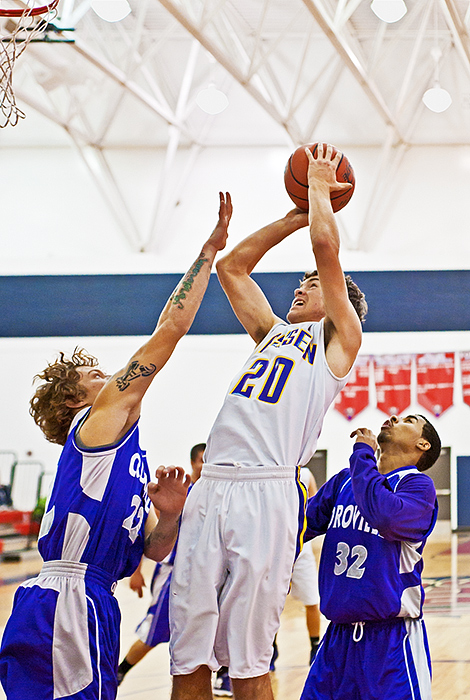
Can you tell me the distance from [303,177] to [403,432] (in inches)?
46.3

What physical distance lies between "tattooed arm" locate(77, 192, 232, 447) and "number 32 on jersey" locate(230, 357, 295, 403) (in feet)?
1.01

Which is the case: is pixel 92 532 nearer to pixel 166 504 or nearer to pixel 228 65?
pixel 166 504

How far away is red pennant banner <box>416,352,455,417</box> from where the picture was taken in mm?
11062

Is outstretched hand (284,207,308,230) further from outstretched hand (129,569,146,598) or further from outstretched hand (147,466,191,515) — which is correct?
outstretched hand (129,569,146,598)

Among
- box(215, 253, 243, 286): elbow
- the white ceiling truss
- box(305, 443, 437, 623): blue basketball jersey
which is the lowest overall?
box(305, 443, 437, 623): blue basketball jersey

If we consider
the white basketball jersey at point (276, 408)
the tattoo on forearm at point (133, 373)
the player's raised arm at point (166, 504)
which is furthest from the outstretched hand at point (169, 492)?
the tattoo on forearm at point (133, 373)

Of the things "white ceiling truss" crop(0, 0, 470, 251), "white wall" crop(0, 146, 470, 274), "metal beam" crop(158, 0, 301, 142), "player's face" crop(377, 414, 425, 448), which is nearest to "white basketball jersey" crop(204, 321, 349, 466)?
"player's face" crop(377, 414, 425, 448)

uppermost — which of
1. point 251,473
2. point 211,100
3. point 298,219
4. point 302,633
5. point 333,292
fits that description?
point 211,100

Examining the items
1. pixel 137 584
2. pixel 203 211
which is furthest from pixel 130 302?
pixel 203 211

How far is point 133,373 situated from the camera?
2654 millimetres

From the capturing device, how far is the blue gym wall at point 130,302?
5324 millimetres

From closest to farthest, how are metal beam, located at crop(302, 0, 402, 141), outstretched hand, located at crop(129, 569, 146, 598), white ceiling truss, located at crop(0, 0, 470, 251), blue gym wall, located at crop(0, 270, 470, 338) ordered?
outstretched hand, located at crop(129, 569, 146, 598) → blue gym wall, located at crop(0, 270, 470, 338) → metal beam, located at crop(302, 0, 402, 141) → white ceiling truss, located at crop(0, 0, 470, 251)

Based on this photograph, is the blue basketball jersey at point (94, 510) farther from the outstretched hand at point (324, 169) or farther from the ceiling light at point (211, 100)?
the ceiling light at point (211, 100)

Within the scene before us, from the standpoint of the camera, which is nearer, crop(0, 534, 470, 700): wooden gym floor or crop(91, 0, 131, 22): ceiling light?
crop(0, 534, 470, 700): wooden gym floor
